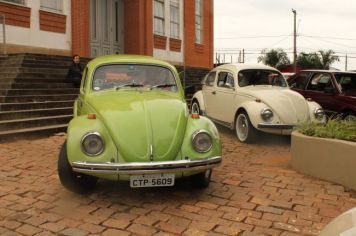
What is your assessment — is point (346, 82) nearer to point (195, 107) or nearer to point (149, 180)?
point (195, 107)

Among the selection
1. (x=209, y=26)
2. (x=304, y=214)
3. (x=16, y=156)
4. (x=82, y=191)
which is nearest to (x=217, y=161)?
(x=304, y=214)

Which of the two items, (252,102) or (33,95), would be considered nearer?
(252,102)

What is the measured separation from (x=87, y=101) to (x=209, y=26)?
20064mm

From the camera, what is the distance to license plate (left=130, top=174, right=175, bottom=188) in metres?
4.90

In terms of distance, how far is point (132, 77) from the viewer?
21.2ft

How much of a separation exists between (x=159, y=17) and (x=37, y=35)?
742cm

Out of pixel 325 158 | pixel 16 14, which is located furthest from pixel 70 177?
pixel 16 14

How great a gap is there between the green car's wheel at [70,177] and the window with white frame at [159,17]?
1544 cm

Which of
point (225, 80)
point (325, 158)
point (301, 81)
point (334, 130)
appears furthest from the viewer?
point (301, 81)

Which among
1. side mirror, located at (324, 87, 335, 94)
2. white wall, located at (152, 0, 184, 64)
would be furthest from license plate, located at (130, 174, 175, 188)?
white wall, located at (152, 0, 184, 64)

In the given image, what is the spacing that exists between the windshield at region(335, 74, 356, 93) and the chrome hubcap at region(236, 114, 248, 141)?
284 cm

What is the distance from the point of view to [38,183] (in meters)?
5.96

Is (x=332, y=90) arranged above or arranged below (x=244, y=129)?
above

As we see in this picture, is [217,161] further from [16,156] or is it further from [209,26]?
[209,26]
